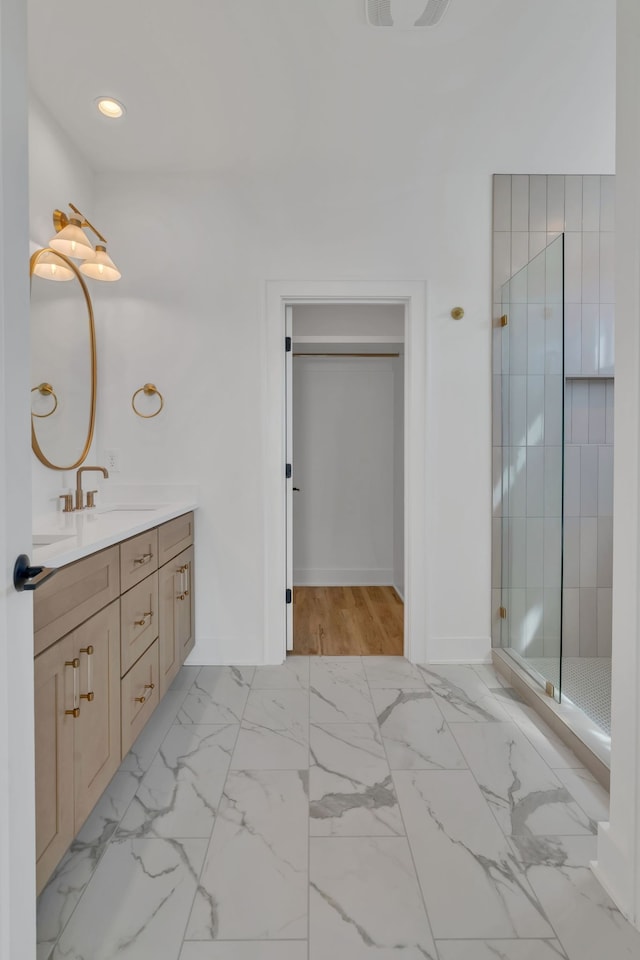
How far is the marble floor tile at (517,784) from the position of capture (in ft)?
5.03

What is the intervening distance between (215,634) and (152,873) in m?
1.45

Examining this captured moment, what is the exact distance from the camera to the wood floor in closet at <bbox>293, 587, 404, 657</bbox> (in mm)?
3021

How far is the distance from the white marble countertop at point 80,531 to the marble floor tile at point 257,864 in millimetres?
893

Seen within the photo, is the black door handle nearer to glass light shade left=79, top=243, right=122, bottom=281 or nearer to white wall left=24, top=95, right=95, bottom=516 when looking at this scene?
white wall left=24, top=95, right=95, bottom=516

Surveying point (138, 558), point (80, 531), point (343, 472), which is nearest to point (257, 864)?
point (138, 558)

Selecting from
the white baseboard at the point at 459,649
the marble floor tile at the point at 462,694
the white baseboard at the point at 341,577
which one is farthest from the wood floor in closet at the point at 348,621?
the marble floor tile at the point at 462,694

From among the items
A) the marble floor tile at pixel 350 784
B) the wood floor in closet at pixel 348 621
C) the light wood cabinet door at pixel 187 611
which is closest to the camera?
the marble floor tile at pixel 350 784

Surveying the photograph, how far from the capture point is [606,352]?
2.73m

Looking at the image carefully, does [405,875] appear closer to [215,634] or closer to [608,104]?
[215,634]

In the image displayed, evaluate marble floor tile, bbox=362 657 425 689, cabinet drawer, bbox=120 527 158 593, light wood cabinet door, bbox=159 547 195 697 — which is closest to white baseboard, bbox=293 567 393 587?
marble floor tile, bbox=362 657 425 689

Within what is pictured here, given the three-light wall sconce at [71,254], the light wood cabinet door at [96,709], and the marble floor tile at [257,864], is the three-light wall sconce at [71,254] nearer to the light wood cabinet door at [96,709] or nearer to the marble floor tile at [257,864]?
the light wood cabinet door at [96,709]

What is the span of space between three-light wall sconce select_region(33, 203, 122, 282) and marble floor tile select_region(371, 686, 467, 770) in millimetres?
2268

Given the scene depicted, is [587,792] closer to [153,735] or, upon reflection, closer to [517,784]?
[517,784]

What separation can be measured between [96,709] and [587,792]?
156 centimetres
